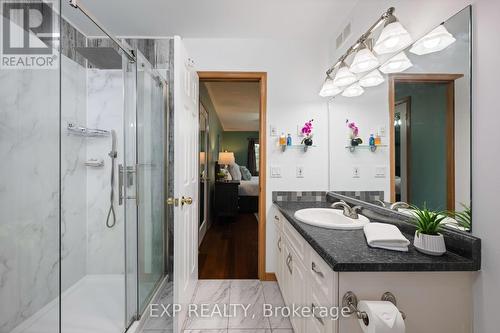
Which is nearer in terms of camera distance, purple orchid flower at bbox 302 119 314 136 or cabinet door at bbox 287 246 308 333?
cabinet door at bbox 287 246 308 333

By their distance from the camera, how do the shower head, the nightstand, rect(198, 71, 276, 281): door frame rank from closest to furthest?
the shower head
rect(198, 71, 276, 281): door frame
the nightstand

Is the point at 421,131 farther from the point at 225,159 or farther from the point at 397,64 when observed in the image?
the point at 225,159

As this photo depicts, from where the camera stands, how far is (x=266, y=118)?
2453 millimetres

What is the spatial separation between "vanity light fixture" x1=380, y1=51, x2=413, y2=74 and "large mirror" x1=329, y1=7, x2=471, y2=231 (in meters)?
0.02

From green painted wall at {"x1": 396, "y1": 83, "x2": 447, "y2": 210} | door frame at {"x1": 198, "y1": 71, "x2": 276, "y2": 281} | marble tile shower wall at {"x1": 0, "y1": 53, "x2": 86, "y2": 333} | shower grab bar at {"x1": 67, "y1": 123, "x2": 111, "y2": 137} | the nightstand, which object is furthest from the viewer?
the nightstand

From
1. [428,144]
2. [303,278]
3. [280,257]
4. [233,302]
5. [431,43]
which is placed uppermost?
[431,43]

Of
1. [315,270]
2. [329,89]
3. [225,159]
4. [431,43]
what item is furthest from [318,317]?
[225,159]

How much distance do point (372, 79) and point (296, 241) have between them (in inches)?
53.1

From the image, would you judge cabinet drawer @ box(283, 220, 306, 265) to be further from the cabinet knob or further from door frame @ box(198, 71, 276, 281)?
door frame @ box(198, 71, 276, 281)

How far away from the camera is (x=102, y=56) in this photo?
2148 mm

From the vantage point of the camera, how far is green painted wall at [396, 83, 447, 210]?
3.87 ft

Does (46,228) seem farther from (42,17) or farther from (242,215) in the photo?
(242,215)

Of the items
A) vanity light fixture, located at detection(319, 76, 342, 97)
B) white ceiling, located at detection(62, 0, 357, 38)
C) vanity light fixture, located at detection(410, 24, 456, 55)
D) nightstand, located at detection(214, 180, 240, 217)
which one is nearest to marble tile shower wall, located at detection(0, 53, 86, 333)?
white ceiling, located at detection(62, 0, 357, 38)

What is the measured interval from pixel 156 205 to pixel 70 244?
2.88 feet
